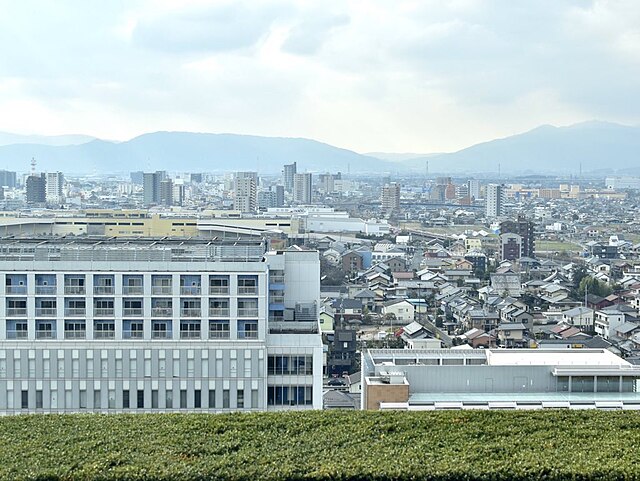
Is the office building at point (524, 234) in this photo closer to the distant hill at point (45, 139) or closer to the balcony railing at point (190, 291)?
the balcony railing at point (190, 291)

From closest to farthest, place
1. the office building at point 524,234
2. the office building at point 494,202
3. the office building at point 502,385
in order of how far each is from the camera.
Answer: the office building at point 502,385 → the office building at point 524,234 → the office building at point 494,202

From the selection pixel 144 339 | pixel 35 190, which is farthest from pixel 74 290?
pixel 35 190

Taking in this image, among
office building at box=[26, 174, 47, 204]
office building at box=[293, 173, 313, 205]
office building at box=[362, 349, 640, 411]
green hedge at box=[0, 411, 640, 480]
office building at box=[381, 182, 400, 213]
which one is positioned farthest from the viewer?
office building at box=[293, 173, 313, 205]

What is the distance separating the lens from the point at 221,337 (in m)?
6.23

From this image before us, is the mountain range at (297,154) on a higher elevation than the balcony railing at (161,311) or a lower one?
higher

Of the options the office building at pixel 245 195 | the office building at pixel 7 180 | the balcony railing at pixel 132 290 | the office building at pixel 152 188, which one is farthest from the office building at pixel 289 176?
the balcony railing at pixel 132 290

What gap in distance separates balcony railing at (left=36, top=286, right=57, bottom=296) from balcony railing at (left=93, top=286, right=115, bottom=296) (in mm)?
254

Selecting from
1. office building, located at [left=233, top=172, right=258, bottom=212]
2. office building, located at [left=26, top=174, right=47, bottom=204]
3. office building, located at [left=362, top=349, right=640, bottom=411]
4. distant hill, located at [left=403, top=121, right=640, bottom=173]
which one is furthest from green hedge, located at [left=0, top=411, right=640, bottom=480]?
distant hill, located at [left=403, top=121, right=640, bottom=173]

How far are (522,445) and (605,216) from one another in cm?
3929

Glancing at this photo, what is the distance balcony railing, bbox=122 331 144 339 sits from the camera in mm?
6227

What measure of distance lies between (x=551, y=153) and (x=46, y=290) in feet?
403

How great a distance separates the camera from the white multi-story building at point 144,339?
6.13 metres

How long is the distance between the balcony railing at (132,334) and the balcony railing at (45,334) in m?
0.44

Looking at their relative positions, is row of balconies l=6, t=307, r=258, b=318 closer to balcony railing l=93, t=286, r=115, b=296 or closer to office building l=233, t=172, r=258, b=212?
balcony railing l=93, t=286, r=115, b=296
